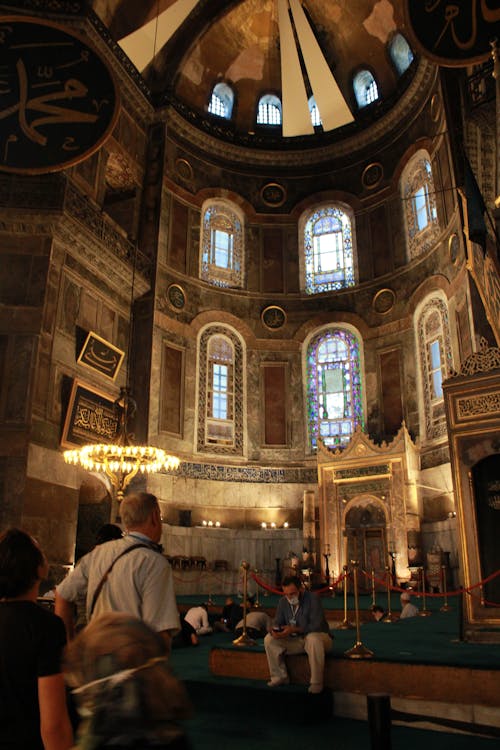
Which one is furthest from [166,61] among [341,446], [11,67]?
[341,446]

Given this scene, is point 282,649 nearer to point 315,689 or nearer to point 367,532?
point 315,689

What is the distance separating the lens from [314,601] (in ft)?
16.1

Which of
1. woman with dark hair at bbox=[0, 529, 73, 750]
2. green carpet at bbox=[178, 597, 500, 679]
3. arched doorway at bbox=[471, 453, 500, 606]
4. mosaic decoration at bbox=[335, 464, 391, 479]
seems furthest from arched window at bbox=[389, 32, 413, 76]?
woman with dark hair at bbox=[0, 529, 73, 750]

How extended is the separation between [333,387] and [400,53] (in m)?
9.51

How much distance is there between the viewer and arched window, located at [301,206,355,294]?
1758 centimetres

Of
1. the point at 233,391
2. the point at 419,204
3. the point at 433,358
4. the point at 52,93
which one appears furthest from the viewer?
the point at 233,391

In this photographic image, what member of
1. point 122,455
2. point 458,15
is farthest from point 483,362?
point 122,455

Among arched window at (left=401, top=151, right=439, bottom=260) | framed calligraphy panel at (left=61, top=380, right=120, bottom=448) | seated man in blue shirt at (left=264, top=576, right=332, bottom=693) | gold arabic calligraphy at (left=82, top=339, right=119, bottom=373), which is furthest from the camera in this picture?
arched window at (left=401, top=151, right=439, bottom=260)

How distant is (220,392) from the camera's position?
16.4m

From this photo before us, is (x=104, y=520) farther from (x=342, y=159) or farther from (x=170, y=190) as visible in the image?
(x=342, y=159)

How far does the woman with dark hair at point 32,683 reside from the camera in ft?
5.09

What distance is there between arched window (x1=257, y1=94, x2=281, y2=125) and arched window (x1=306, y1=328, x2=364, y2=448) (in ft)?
24.5

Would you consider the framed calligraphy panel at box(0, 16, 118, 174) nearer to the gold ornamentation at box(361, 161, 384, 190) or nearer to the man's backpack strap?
the gold ornamentation at box(361, 161, 384, 190)

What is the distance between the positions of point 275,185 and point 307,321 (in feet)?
15.0
